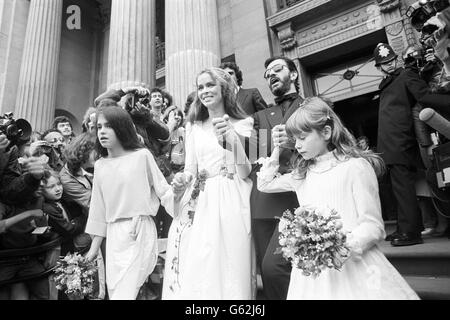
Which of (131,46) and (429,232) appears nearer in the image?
(429,232)

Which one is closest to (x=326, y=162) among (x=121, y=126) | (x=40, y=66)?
(x=121, y=126)

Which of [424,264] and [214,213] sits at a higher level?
[214,213]

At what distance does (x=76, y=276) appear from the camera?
5.80 ft

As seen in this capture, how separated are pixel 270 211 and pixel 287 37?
219 inches

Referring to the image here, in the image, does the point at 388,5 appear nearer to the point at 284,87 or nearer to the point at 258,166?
the point at 284,87

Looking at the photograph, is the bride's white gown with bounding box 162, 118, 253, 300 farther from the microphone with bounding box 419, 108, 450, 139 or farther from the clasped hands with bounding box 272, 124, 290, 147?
the microphone with bounding box 419, 108, 450, 139

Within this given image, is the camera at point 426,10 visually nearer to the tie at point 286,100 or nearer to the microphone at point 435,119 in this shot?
the microphone at point 435,119

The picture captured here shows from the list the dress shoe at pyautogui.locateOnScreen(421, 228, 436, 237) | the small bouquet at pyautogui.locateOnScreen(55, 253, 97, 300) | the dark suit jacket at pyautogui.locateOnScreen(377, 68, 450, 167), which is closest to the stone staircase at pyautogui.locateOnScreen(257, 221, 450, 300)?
the dress shoe at pyautogui.locateOnScreen(421, 228, 436, 237)

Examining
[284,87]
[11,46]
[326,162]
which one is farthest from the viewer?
[11,46]

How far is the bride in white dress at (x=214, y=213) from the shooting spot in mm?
1585

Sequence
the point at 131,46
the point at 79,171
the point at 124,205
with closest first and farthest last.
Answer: the point at 124,205 → the point at 79,171 → the point at 131,46

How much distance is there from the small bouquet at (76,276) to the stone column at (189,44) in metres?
3.65

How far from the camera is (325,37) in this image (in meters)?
5.98
